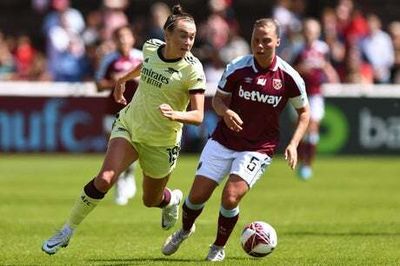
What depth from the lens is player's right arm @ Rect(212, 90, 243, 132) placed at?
10.7m

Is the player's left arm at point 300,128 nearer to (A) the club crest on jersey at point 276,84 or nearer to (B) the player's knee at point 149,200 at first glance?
(A) the club crest on jersey at point 276,84

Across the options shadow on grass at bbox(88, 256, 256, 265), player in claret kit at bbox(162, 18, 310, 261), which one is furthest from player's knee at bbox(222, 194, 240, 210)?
shadow on grass at bbox(88, 256, 256, 265)

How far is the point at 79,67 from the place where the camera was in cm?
2675

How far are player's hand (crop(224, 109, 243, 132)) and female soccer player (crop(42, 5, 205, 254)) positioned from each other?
0.24 metres

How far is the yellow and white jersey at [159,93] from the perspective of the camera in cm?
1107

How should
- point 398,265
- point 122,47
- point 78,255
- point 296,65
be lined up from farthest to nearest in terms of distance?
point 296,65
point 122,47
point 78,255
point 398,265

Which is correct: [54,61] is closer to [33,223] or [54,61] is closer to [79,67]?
[79,67]

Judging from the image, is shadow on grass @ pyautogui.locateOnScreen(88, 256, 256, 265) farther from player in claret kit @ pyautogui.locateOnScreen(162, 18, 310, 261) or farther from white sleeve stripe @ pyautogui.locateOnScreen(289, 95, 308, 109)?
white sleeve stripe @ pyautogui.locateOnScreen(289, 95, 308, 109)

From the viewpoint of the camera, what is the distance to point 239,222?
1491 cm

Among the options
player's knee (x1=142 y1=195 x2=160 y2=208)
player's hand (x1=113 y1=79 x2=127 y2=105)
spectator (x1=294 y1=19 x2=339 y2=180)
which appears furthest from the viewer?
spectator (x1=294 y1=19 x2=339 y2=180)

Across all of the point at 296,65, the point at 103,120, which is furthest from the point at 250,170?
the point at 103,120

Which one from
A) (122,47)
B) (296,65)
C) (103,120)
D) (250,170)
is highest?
(250,170)

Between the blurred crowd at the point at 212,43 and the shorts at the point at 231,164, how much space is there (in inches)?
586

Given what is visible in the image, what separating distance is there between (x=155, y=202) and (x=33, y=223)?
3.09 meters
